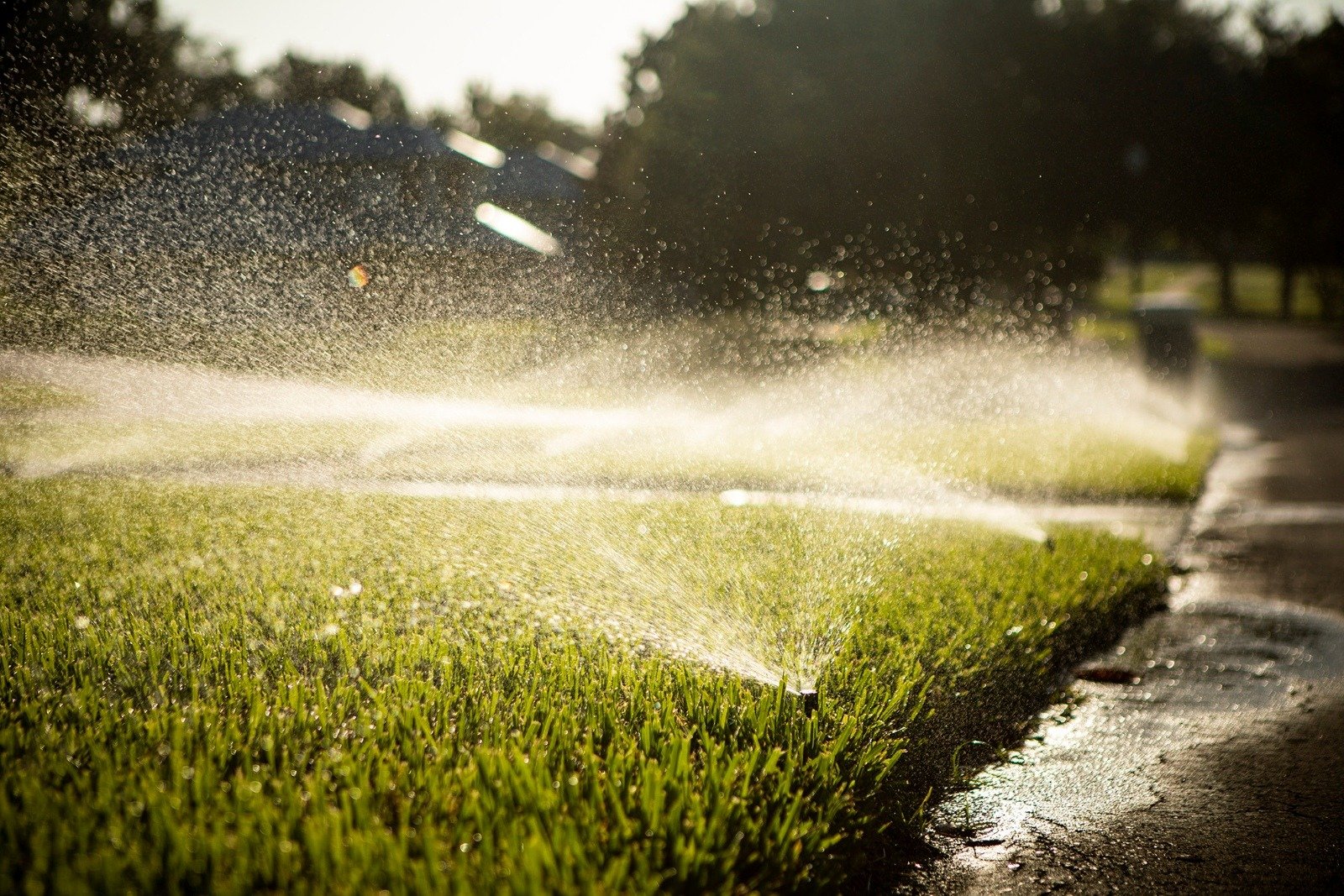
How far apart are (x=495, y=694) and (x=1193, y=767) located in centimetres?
203

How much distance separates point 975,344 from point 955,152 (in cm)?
666

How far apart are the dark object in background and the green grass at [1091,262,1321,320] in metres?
17.5

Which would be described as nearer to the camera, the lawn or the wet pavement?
the lawn

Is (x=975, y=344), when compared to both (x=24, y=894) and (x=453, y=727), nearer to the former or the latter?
(x=453, y=727)

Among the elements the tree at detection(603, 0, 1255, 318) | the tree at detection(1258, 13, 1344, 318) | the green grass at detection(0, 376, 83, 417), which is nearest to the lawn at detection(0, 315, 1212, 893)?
the green grass at detection(0, 376, 83, 417)

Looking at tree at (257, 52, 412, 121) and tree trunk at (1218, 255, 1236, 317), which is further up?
tree at (257, 52, 412, 121)

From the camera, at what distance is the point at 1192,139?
1086 inches

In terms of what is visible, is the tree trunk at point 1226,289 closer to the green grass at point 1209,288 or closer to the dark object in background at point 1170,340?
the green grass at point 1209,288

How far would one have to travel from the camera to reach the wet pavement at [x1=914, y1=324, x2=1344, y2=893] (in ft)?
8.04

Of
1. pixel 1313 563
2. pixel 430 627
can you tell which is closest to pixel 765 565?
pixel 430 627

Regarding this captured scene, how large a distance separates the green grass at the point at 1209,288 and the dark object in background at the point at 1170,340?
57.6 feet

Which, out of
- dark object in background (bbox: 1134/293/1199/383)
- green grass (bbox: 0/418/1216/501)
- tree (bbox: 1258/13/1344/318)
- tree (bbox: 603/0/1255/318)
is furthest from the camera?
tree (bbox: 1258/13/1344/318)

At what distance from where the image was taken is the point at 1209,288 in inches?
1983

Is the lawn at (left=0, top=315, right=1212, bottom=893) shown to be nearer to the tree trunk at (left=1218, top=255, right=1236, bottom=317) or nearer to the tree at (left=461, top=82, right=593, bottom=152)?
the tree trunk at (left=1218, top=255, right=1236, bottom=317)
